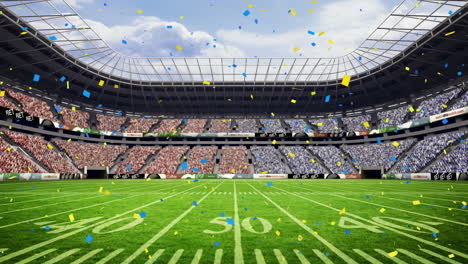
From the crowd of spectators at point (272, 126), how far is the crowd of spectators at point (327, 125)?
22.3 ft

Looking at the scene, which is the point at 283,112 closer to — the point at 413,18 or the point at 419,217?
the point at 413,18

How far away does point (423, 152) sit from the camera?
38.8 metres

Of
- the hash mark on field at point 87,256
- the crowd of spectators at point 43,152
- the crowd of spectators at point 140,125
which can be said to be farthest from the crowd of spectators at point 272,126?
the hash mark on field at point 87,256

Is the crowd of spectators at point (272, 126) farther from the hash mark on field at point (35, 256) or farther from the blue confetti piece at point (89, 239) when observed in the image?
the hash mark on field at point (35, 256)

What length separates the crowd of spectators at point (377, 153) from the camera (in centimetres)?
4391

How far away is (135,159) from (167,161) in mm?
6144

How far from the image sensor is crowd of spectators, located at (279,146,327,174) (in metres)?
47.2

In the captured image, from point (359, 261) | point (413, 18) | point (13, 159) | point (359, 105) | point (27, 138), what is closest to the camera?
point (359, 261)

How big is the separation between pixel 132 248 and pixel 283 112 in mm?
56353

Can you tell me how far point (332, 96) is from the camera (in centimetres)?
5347

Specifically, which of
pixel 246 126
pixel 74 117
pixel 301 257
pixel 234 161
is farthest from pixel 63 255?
pixel 246 126

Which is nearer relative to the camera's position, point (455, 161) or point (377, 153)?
point (455, 161)

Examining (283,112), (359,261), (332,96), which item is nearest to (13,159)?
(359,261)

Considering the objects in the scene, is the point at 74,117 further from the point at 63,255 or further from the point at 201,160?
the point at 63,255
